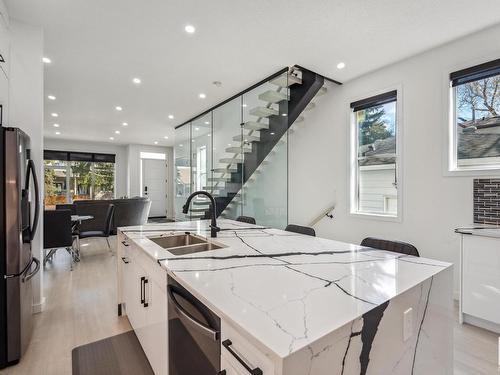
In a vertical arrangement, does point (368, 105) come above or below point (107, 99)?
below

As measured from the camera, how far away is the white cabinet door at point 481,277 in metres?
2.19

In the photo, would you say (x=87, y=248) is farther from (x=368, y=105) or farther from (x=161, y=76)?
(x=368, y=105)

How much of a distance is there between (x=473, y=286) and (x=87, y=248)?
6.03 meters

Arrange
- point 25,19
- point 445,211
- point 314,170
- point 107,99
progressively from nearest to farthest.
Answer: point 25,19
point 445,211
point 314,170
point 107,99

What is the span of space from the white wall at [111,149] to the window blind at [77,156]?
0.37 feet

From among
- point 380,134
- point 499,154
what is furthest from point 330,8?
point 499,154

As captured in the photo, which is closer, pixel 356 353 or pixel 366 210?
pixel 356 353

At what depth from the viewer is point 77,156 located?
9.13 m

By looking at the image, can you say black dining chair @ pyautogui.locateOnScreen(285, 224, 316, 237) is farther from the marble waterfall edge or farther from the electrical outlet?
the electrical outlet

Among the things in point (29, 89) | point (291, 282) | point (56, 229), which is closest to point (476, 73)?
point (291, 282)

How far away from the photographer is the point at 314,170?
4438mm

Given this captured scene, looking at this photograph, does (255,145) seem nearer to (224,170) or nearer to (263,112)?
(263,112)

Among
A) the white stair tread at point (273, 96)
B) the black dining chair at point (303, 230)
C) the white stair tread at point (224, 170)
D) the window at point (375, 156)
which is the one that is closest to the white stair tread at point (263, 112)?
the white stair tread at point (273, 96)

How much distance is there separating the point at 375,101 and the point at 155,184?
→ 8.52 meters
